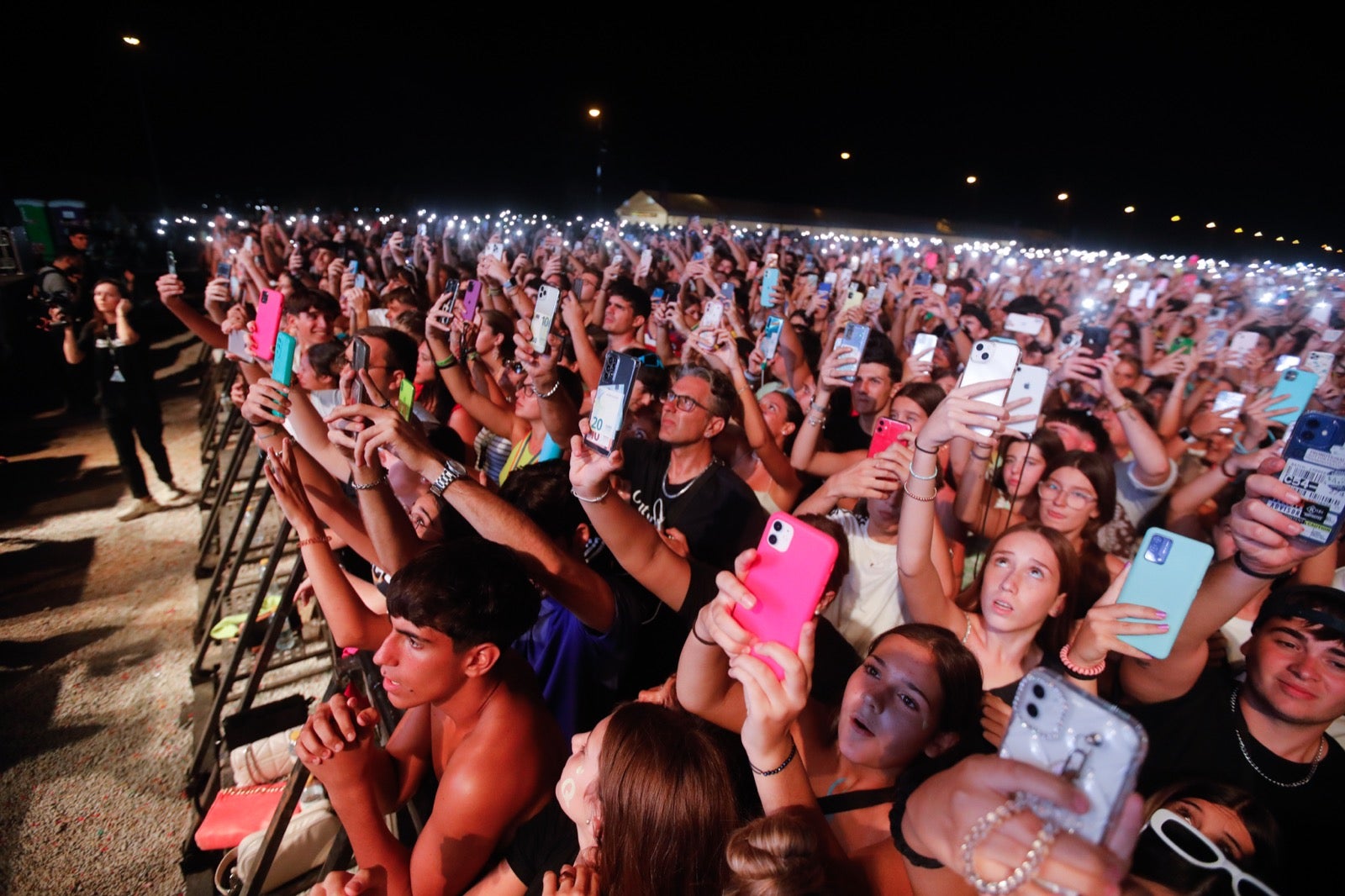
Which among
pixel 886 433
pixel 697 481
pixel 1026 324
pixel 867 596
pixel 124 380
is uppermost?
pixel 1026 324

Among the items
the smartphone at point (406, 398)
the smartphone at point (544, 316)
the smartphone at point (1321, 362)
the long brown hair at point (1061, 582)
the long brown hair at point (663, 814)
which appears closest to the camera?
the long brown hair at point (663, 814)

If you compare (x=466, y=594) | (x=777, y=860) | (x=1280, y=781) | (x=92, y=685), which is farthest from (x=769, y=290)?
(x=92, y=685)

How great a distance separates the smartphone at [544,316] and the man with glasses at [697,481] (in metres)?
0.91

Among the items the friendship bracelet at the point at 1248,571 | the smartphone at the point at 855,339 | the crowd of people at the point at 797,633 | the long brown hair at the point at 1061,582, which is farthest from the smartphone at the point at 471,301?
the friendship bracelet at the point at 1248,571

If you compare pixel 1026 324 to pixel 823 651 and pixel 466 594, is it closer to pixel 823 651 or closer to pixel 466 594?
pixel 823 651

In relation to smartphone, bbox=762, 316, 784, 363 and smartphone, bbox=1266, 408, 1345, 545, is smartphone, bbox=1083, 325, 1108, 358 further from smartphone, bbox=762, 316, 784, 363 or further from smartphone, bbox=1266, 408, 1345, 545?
smartphone, bbox=1266, 408, 1345, 545

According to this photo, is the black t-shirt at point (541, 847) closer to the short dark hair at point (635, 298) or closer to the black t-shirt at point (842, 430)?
the black t-shirt at point (842, 430)

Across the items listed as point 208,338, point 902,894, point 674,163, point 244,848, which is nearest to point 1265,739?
point 902,894

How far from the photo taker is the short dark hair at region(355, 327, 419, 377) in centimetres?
401

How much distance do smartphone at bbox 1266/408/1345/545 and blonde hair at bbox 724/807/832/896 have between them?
67.9 inches

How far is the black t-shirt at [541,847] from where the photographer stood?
1755 mm

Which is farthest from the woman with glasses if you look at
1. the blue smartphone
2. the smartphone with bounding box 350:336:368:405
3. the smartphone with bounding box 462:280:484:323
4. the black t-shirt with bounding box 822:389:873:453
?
the smartphone with bounding box 462:280:484:323

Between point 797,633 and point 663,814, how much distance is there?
57 cm

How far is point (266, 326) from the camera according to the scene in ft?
10.4
